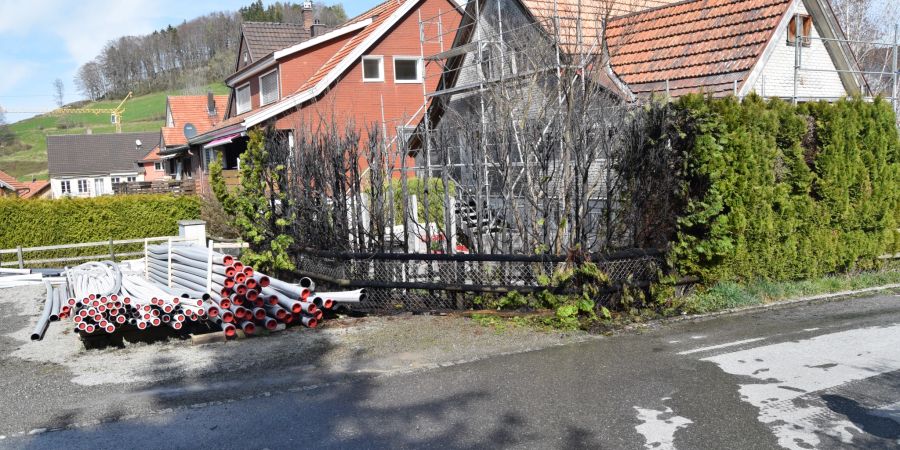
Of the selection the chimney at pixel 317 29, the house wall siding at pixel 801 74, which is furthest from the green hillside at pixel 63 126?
the house wall siding at pixel 801 74

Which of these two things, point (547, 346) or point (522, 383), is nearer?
point (522, 383)

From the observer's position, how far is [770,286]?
998cm

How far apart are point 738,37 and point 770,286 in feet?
24.9

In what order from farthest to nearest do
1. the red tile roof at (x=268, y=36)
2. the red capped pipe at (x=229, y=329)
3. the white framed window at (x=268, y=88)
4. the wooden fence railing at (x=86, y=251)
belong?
1. the red tile roof at (x=268, y=36)
2. the white framed window at (x=268, y=88)
3. the wooden fence railing at (x=86, y=251)
4. the red capped pipe at (x=229, y=329)

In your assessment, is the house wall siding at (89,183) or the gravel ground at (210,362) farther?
the house wall siding at (89,183)

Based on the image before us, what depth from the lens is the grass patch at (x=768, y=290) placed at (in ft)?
30.6

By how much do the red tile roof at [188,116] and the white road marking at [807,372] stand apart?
38.6 m

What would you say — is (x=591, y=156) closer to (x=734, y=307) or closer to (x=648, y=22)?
(x=734, y=307)

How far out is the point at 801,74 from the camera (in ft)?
55.7

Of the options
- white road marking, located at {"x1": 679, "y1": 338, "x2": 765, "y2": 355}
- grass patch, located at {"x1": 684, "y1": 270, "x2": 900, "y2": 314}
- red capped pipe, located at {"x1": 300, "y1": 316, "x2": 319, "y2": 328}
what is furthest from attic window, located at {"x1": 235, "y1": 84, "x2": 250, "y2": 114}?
white road marking, located at {"x1": 679, "y1": 338, "x2": 765, "y2": 355}

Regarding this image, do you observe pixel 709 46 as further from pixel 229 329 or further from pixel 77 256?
pixel 77 256

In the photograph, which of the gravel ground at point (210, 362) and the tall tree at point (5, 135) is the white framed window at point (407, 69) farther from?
the tall tree at point (5, 135)

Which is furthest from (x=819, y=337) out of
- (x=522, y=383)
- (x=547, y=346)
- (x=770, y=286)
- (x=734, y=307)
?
(x=522, y=383)

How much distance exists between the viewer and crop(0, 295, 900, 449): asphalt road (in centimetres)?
529
